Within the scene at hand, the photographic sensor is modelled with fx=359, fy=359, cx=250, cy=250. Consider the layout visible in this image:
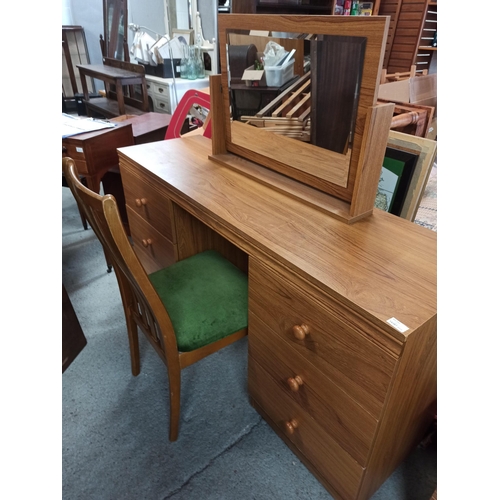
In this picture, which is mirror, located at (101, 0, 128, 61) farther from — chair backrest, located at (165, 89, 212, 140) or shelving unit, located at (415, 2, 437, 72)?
shelving unit, located at (415, 2, 437, 72)

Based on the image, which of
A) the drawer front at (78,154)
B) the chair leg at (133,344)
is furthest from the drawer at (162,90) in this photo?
the chair leg at (133,344)

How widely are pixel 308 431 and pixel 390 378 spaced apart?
419 mm

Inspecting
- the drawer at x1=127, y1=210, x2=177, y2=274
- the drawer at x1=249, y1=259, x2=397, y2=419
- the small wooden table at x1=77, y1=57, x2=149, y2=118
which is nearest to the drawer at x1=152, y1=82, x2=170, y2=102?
the small wooden table at x1=77, y1=57, x2=149, y2=118

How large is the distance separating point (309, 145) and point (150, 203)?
2.21 feet

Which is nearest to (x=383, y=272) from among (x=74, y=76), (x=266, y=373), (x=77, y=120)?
(x=266, y=373)

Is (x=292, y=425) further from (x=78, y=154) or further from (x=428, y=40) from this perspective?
(x=428, y=40)

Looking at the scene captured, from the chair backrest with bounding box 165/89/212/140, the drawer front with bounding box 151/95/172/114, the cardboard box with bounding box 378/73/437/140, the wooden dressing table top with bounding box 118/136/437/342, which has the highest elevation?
the cardboard box with bounding box 378/73/437/140

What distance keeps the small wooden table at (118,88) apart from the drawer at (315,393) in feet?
7.72

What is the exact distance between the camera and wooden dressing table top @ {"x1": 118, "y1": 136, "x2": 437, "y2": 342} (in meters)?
0.70

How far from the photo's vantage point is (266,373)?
3.56 feet

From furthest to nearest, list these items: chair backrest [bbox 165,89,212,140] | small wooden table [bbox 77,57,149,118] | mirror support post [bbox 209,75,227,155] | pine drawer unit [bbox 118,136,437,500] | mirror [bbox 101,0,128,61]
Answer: mirror [bbox 101,0,128,61]
small wooden table [bbox 77,57,149,118]
chair backrest [bbox 165,89,212,140]
mirror support post [bbox 209,75,227,155]
pine drawer unit [bbox 118,136,437,500]

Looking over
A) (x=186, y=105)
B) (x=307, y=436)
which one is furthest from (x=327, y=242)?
(x=186, y=105)

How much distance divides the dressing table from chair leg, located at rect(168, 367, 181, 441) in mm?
236
